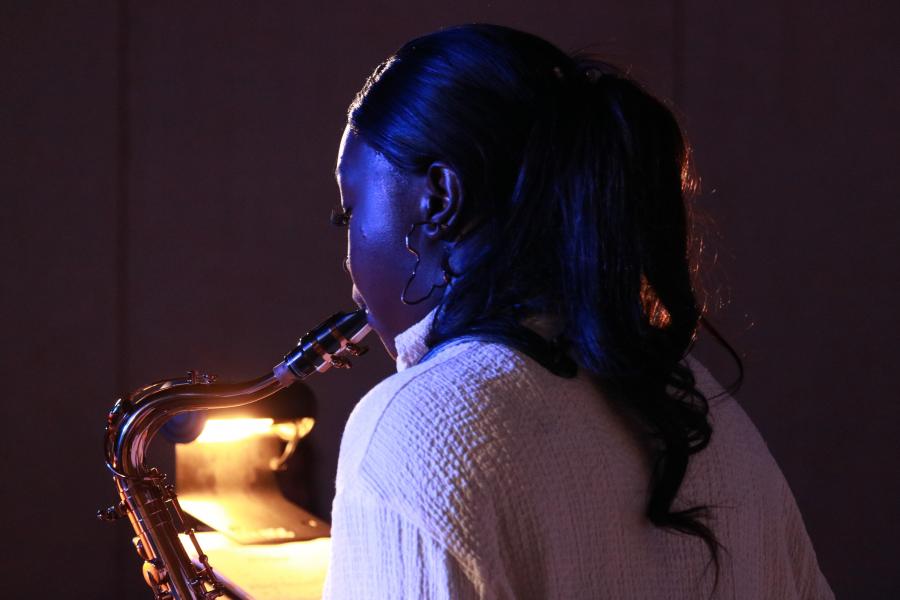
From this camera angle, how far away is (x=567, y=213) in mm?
871

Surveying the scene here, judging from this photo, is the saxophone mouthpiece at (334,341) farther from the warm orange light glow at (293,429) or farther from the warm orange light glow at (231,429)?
the warm orange light glow at (293,429)

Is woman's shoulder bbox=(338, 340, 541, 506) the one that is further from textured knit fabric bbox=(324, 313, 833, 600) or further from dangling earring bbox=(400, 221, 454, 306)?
dangling earring bbox=(400, 221, 454, 306)

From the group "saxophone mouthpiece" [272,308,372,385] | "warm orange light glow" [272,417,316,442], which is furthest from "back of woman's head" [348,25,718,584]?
"warm orange light glow" [272,417,316,442]

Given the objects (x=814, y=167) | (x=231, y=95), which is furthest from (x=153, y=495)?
(x=814, y=167)

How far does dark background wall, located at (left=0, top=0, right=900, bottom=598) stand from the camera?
268 cm

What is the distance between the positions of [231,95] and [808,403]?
2.07 meters

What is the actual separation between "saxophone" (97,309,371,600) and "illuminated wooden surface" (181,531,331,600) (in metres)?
0.05

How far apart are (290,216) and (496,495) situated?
2241 millimetres

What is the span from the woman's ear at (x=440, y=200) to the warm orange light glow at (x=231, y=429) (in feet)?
4.71

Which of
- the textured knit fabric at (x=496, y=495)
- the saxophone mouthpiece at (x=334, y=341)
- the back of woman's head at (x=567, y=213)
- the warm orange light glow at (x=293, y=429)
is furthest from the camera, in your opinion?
the warm orange light glow at (x=293, y=429)

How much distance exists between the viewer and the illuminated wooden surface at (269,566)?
1.75m

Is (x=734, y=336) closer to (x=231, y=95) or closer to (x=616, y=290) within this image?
(x=231, y=95)

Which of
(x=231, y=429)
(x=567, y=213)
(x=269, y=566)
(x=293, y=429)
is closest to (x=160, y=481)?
(x=269, y=566)

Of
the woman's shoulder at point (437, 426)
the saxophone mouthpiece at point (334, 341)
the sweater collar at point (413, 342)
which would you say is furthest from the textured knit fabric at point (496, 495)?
the saxophone mouthpiece at point (334, 341)
